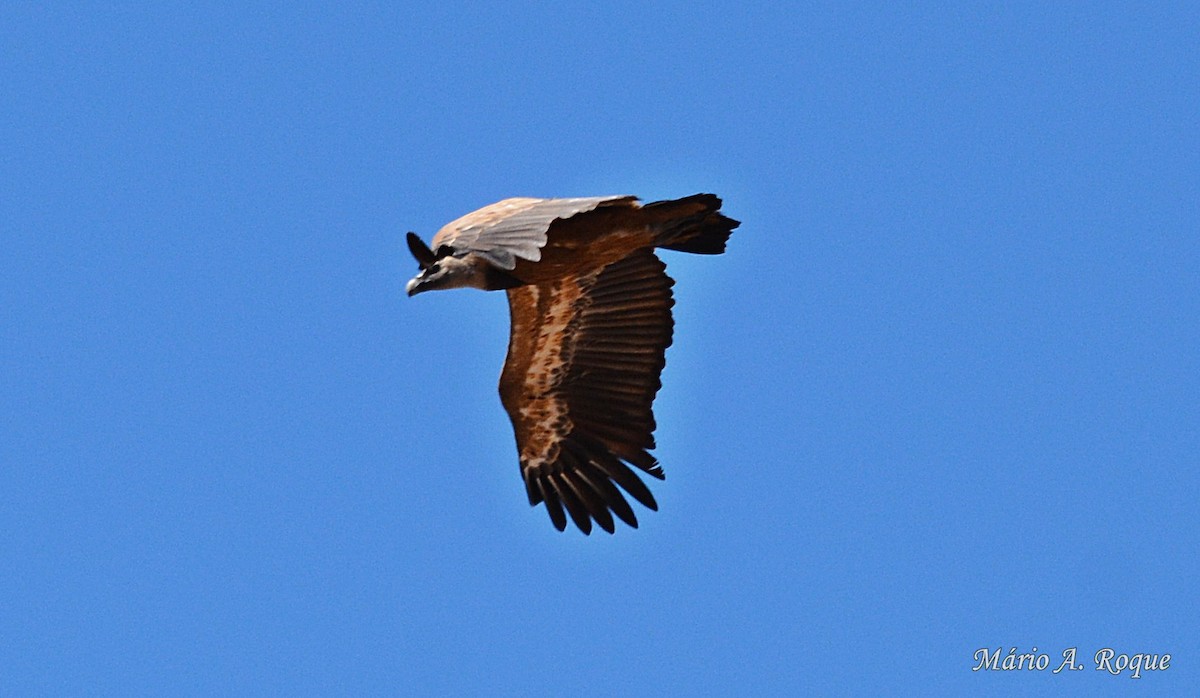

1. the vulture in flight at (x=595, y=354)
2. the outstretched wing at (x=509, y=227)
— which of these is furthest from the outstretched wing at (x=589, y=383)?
the outstretched wing at (x=509, y=227)

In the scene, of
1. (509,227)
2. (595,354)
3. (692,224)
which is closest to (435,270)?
(509,227)

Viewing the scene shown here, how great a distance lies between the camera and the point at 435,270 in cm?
1611

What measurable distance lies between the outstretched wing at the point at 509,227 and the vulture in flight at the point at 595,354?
1.86ft

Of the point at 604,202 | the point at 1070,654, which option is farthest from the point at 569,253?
the point at 1070,654

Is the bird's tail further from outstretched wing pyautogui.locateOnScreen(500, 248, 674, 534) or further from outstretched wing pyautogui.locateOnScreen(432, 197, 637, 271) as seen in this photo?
outstretched wing pyautogui.locateOnScreen(432, 197, 637, 271)

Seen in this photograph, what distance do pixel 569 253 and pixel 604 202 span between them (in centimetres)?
101

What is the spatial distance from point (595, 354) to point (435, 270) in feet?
10.1

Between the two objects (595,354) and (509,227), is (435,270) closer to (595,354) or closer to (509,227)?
(509,227)

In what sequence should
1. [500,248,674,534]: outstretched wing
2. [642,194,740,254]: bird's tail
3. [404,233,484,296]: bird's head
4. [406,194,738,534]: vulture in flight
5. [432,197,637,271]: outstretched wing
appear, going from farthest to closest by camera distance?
[500,248,674,534]: outstretched wing → [406,194,738,534]: vulture in flight → [642,194,740,254]: bird's tail → [404,233,484,296]: bird's head → [432,197,637,271]: outstretched wing

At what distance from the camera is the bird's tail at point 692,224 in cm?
1708

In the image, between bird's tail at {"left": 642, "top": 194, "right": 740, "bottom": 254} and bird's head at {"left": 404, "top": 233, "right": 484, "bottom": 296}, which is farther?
bird's tail at {"left": 642, "top": 194, "right": 740, "bottom": 254}

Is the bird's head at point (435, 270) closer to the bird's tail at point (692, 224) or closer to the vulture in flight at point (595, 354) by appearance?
the vulture in flight at point (595, 354)

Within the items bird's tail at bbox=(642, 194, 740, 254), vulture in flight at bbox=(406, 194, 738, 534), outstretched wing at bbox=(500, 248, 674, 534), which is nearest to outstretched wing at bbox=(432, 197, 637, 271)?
vulture in flight at bbox=(406, 194, 738, 534)

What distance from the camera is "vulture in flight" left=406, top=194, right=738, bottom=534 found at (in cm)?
1734
